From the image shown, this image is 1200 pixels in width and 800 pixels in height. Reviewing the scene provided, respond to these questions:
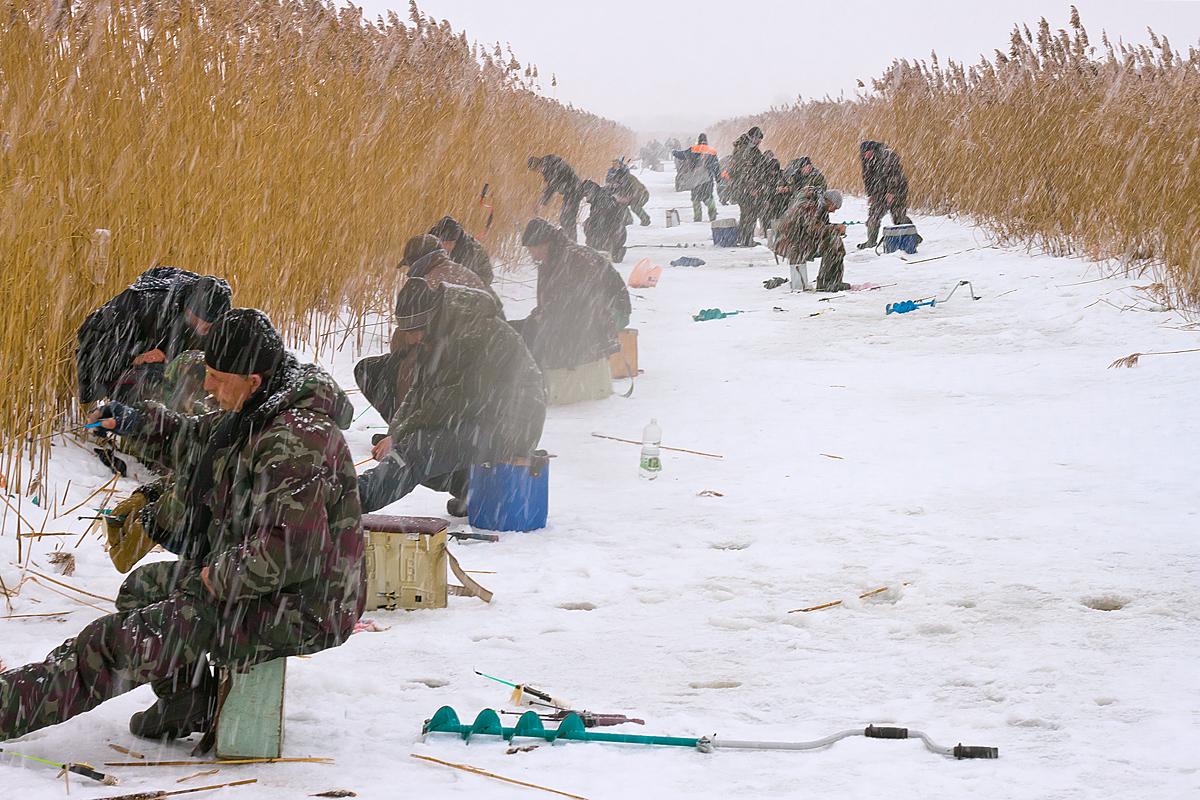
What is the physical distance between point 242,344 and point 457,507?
9.78 feet

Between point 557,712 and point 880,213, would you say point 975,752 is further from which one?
point 880,213

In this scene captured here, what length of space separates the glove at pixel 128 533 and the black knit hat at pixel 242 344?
1.86ft

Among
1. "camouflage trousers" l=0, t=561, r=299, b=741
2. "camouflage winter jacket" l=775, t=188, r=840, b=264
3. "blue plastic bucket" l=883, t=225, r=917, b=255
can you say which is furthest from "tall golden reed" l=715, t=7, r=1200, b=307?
"camouflage trousers" l=0, t=561, r=299, b=741

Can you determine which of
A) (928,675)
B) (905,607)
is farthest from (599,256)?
(928,675)

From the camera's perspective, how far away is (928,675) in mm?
4160

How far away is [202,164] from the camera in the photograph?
607 centimetres

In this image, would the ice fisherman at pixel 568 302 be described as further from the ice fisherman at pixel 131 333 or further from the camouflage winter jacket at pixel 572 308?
the ice fisherman at pixel 131 333

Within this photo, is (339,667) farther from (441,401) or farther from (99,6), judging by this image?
(99,6)

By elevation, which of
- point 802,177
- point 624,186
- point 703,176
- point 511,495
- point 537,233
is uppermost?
point 703,176

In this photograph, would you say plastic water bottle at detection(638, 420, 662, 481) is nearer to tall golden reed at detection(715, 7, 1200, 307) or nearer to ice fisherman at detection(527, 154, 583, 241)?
tall golden reed at detection(715, 7, 1200, 307)

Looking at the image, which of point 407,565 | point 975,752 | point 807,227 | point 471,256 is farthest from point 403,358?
point 807,227

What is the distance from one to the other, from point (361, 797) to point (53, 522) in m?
2.20

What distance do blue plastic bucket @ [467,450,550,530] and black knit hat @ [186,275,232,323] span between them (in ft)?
6.64

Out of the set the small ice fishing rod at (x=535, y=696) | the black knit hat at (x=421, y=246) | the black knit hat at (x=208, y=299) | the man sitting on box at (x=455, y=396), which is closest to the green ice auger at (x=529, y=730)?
the small ice fishing rod at (x=535, y=696)
